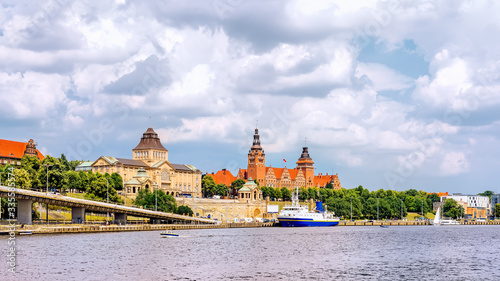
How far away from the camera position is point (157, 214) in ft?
476

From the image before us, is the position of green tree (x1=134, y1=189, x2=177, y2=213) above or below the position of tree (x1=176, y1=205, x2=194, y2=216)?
above

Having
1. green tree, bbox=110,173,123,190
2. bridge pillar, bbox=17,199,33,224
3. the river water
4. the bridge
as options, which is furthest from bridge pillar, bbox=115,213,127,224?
green tree, bbox=110,173,123,190

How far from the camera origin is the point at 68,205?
12162cm

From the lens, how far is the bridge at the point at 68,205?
111 m

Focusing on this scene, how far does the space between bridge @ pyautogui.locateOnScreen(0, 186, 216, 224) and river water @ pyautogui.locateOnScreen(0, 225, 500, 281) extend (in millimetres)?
13776

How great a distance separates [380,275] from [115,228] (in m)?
77.3

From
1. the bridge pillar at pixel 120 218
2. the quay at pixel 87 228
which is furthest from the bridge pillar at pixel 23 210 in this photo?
the bridge pillar at pixel 120 218

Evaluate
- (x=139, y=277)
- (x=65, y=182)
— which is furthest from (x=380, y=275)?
(x=65, y=182)

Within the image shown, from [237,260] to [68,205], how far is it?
191ft

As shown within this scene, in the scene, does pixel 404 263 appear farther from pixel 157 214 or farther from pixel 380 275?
pixel 157 214

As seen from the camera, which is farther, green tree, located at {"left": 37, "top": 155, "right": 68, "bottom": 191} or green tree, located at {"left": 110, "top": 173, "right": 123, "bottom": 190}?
green tree, located at {"left": 110, "top": 173, "right": 123, "bottom": 190}

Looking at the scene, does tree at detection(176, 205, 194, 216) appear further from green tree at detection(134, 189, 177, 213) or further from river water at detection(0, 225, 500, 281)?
river water at detection(0, 225, 500, 281)

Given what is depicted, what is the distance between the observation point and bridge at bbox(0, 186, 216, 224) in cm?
11062

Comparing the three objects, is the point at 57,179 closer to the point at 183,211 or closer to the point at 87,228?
the point at 183,211
